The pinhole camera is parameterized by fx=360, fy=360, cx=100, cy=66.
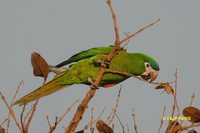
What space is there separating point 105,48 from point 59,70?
0.98 metres

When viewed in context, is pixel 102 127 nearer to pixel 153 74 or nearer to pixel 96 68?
pixel 96 68

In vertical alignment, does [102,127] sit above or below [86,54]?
below

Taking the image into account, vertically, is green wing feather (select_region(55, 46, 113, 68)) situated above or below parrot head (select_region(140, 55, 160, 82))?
above

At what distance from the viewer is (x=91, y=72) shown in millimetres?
5574

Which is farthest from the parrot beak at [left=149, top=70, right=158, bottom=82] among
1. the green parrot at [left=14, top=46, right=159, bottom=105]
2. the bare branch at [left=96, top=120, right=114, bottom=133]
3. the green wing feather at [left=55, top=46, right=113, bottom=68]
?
the bare branch at [left=96, top=120, right=114, bottom=133]

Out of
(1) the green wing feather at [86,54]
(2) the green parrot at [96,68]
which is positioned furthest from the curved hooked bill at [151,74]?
(1) the green wing feather at [86,54]

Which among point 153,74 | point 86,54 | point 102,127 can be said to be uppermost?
point 86,54

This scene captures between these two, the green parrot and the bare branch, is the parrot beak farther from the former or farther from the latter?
the bare branch

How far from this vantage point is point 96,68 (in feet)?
Result: 18.4

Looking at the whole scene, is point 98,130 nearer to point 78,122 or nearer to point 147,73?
point 78,122

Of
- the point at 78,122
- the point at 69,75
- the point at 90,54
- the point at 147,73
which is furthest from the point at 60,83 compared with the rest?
the point at 78,122

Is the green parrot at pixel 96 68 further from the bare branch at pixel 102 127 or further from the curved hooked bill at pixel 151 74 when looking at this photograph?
the bare branch at pixel 102 127

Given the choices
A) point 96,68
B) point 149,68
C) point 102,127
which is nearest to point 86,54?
point 96,68

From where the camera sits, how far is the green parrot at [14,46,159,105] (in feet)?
18.3
